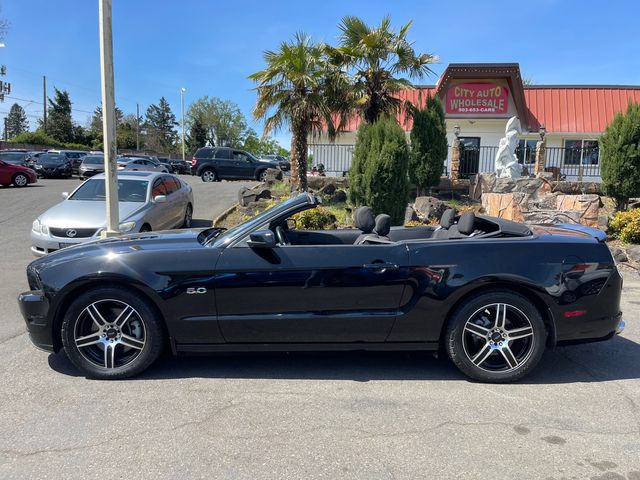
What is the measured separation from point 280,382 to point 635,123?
438 inches

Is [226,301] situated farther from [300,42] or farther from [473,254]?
[300,42]

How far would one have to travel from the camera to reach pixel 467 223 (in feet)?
15.0

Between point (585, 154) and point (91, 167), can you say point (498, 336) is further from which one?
point (91, 167)

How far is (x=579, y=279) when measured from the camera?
399 cm

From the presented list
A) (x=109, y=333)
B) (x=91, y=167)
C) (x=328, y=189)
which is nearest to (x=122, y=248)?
(x=109, y=333)

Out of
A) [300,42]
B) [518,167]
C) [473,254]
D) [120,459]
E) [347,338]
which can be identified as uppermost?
[300,42]

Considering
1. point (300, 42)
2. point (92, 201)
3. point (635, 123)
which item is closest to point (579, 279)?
point (92, 201)

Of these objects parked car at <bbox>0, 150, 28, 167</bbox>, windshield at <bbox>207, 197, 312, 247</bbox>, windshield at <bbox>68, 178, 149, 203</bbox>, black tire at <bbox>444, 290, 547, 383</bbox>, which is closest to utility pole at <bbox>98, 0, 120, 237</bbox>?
windshield at <bbox>68, 178, 149, 203</bbox>

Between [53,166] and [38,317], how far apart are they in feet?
93.1

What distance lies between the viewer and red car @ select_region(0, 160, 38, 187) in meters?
21.9

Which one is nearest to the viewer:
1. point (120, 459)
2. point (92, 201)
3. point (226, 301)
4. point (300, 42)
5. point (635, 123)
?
point (120, 459)

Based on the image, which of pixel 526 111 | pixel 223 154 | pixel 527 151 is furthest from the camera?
pixel 223 154

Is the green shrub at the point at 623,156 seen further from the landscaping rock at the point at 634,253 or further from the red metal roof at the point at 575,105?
the red metal roof at the point at 575,105

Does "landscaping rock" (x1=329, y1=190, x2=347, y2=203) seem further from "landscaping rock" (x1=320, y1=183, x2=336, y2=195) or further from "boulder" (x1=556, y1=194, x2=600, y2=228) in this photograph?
"boulder" (x1=556, y1=194, x2=600, y2=228)
